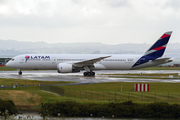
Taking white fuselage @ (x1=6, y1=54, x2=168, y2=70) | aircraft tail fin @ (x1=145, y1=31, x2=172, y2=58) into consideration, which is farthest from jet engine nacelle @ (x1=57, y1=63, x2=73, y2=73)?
aircraft tail fin @ (x1=145, y1=31, x2=172, y2=58)

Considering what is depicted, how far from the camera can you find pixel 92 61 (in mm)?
58281

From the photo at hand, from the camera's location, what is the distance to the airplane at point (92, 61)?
2354 inches

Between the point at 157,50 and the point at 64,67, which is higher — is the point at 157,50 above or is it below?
above

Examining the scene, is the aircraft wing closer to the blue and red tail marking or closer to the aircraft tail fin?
the blue and red tail marking

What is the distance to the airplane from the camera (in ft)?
196

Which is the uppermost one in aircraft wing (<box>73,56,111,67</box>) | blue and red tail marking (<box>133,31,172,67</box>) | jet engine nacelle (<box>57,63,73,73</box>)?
blue and red tail marking (<box>133,31,172,67</box>)

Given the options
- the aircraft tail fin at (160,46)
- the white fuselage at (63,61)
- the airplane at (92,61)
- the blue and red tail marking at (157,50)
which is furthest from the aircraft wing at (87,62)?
the aircraft tail fin at (160,46)

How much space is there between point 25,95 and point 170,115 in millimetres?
16289

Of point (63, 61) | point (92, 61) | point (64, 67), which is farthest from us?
point (63, 61)

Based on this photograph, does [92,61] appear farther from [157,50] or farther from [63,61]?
[157,50]

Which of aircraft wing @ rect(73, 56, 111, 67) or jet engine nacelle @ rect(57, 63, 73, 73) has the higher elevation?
aircraft wing @ rect(73, 56, 111, 67)

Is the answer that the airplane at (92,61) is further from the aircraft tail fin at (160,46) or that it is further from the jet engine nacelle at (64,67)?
the jet engine nacelle at (64,67)

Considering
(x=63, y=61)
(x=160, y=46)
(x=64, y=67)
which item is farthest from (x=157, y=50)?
(x=64, y=67)

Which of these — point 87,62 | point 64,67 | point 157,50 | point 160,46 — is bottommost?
point 64,67
